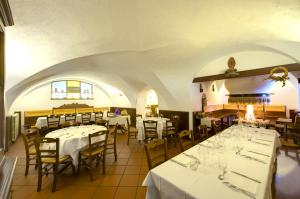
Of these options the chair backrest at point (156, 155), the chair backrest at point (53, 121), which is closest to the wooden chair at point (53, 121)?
the chair backrest at point (53, 121)

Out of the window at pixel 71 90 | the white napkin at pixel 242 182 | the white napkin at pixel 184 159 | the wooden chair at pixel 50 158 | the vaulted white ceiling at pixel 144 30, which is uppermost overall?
the vaulted white ceiling at pixel 144 30

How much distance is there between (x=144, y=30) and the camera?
322 cm

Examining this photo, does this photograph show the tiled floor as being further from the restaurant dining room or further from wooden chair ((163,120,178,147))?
wooden chair ((163,120,178,147))

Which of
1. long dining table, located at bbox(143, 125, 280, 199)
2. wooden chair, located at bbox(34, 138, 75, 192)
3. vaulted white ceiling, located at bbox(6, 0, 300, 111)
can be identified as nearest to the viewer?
long dining table, located at bbox(143, 125, 280, 199)

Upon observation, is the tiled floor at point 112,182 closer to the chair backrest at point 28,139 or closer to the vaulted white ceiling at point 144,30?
the chair backrest at point 28,139

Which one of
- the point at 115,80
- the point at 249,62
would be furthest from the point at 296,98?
the point at 115,80

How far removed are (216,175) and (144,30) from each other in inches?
113

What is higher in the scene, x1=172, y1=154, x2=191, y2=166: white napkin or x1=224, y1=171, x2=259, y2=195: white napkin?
x1=172, y1=154, x2=191, y2=166: white napkin

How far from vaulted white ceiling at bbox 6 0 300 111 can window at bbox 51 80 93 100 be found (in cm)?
533

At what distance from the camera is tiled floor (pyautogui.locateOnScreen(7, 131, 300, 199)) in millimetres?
2781

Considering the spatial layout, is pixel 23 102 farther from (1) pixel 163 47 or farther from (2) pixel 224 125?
(2) pixel 224 125

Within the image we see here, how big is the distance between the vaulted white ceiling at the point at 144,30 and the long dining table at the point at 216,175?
2115 millimetres

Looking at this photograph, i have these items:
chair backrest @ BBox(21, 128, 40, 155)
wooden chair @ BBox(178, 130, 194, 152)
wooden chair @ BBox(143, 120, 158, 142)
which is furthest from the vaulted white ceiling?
wooden chair @ BBox(143, 120, 158, 142)

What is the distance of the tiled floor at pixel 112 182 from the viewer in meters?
2.78
